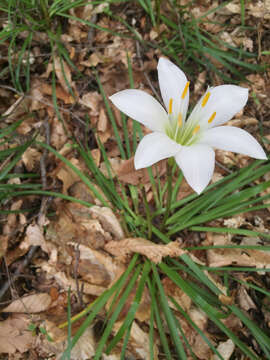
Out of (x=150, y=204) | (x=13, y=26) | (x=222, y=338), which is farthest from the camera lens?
(x=13, y=26)

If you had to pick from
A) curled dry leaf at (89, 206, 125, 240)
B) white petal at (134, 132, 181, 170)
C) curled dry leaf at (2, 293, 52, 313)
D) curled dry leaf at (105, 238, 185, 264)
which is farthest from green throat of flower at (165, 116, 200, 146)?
curled dry leaf at (2, 293, 52, 313)

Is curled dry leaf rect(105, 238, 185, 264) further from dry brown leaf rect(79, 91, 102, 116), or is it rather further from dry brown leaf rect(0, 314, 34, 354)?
dry brown leaf rect(79, 91, 102, 116)

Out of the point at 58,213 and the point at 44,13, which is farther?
the point at 44,13

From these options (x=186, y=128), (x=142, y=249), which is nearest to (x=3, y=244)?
(x=142, y=249)

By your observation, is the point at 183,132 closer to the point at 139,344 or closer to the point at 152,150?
the point at 152,150

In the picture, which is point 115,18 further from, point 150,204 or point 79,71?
point 150,204

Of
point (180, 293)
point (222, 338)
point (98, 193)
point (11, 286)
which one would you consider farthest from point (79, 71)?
point (222, 338)
